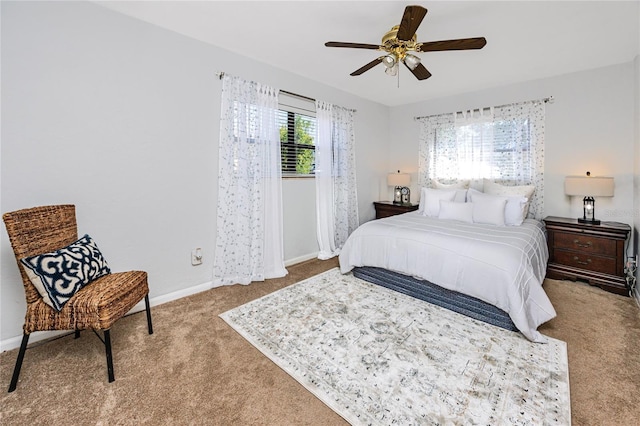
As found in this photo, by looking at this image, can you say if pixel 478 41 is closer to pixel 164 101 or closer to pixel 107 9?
pixel 164 101

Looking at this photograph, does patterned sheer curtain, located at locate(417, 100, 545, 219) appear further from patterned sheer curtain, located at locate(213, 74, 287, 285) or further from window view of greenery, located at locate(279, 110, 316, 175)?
patterned sheer curtain, located at locate(213, 74, 287, 285)

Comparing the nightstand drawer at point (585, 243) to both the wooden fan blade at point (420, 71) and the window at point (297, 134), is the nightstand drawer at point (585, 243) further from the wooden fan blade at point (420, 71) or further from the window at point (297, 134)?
the window at point (297, 134)

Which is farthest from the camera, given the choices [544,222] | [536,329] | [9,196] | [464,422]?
[544,222]

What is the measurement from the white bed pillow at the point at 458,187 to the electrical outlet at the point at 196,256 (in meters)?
3.27

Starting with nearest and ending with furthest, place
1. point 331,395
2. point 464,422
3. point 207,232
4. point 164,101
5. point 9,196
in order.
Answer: point 464,422
point 331,395
point 9,196
point 164,101
point 207,232

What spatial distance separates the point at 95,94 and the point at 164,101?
0.50 meters

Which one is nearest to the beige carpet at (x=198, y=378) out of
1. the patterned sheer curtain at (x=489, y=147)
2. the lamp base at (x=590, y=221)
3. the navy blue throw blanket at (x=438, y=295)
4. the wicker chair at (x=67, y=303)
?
the wicker chair at (x=67, y=303)

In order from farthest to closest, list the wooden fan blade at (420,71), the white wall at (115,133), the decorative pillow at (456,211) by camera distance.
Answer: the decorative pillow at (456,211)
the wooden fan blade at (420,71)
the white wall at (115,133)

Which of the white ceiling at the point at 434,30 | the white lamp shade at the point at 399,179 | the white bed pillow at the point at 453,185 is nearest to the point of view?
the white ceiling at the point at 434,30

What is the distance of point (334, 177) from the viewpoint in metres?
4.16

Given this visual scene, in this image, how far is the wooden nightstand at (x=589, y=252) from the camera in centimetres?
285

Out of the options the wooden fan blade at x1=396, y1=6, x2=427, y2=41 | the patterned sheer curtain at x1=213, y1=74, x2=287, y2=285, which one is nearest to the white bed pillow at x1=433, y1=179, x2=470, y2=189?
the patterned sheer curtain at x1=213, y1=74, x2=287, y2=285

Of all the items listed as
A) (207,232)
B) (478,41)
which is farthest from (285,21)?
(207,232)

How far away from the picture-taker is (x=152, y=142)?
2492 mm
